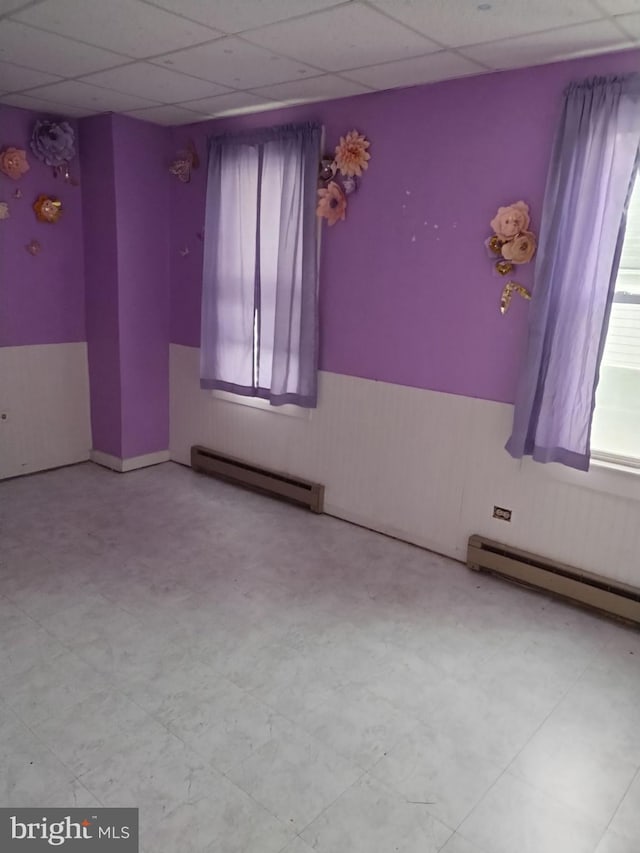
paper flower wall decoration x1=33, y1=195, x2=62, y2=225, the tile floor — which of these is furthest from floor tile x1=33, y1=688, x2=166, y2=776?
paper flower wall decoration x1=33, y1=195, x2=62, y2=225

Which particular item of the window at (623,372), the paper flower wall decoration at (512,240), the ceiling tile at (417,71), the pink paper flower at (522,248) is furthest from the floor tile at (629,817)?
the ceiling tile at (417,71)

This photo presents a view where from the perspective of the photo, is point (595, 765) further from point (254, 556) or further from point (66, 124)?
point (66, 124)

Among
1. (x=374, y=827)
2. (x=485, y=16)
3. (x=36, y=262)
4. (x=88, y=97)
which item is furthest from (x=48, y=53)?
(x=374, y=827)

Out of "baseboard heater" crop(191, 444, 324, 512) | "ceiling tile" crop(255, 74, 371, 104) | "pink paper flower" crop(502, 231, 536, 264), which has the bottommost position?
"baseboard heater" crop(191, 444, 324, 512)

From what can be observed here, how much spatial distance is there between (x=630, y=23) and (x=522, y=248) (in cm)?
94

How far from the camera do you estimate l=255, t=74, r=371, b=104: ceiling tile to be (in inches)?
128

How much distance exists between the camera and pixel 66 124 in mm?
4188

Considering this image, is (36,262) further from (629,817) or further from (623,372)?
(629,817)

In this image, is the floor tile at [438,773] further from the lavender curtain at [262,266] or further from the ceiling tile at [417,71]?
the ceiling tile at [417,71]

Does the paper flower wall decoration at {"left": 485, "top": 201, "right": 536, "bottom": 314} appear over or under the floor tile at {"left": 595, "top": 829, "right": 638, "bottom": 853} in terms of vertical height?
over

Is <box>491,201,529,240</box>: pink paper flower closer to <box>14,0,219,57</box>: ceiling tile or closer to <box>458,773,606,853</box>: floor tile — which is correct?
<box>14,0,219,57</box>: ceiling tile

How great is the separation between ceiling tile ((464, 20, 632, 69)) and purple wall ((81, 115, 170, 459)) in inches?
98.6

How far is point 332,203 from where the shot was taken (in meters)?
A: 3.67

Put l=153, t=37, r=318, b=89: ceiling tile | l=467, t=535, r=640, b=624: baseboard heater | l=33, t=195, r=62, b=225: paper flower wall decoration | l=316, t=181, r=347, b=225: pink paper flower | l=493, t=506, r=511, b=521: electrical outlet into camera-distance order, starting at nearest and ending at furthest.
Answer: l=153, t=37, r=318, b=89: ceiling tile → l=467, t=535, r=640, b=624: baseboard heater → l=493, t=506, r=511, b=521: electrical outlet → l=316, t=181, r=347, b=225: pink paper flower → l=33, t=195, r=62, b=225: paper flower wall decoration
